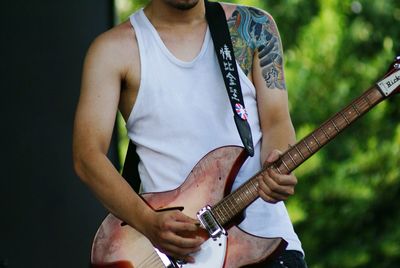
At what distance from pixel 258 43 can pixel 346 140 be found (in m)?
4.65

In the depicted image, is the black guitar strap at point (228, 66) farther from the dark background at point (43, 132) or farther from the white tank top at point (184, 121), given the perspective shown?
the dark background at point (43, 132)

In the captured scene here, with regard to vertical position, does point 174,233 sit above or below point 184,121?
below

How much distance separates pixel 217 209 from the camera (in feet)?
10.8

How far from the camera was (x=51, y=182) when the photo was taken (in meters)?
4.38

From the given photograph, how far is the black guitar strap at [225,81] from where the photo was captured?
11.0 feet

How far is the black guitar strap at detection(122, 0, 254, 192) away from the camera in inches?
132

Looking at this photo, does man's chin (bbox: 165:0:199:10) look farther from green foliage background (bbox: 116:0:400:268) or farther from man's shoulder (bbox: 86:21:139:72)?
green foliage background (bbox: 116:0:400:268)

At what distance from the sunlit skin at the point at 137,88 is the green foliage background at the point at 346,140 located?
4.38m

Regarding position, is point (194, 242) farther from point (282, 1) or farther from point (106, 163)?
point (282, 1)

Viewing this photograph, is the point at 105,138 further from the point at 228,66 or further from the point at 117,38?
the point at 228,66

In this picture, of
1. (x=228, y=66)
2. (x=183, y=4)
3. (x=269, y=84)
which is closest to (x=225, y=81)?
(x=228, y=66)

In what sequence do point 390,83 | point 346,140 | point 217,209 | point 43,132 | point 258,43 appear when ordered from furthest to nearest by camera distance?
point 346,140, point 43,132, point 258,43, point 217,209, point 390,83

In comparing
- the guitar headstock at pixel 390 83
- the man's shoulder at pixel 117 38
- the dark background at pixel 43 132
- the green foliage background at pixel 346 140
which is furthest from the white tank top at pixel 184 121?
the green foliage background at pixel 346 140

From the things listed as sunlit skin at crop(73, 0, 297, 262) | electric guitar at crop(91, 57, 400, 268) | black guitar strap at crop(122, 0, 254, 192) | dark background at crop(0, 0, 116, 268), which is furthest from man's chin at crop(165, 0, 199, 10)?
dark background at crop(0, 0, 116, 268)
